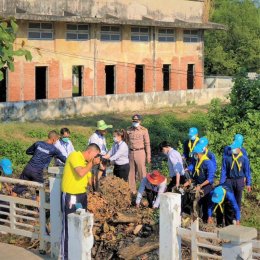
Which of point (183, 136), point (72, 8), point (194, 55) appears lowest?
point (183, 136)

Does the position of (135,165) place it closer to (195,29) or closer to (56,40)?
(56,40)

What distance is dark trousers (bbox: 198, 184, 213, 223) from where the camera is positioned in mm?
10148

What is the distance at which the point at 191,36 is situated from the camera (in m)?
35.8

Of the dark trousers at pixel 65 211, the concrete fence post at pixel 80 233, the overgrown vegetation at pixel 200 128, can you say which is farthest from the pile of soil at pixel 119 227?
the overgrown vegetation at pixel 200 128

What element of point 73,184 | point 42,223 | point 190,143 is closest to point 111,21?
point 190,143

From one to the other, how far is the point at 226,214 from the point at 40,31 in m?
18.6

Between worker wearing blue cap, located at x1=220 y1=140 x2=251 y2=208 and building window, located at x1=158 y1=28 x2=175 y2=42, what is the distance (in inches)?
920

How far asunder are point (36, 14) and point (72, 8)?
269 cm

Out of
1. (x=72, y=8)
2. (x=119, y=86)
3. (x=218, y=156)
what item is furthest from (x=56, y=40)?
(x=218, y=156)

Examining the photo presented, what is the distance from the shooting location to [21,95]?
2705 cm

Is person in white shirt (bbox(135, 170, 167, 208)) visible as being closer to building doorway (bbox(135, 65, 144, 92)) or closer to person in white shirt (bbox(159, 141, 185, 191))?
person in white shirt (bbox(159, 141, 185, 191))

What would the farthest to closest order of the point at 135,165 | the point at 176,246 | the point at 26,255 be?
1. the point at 135,165
2. the point at 26,255
3. the point at 176,246

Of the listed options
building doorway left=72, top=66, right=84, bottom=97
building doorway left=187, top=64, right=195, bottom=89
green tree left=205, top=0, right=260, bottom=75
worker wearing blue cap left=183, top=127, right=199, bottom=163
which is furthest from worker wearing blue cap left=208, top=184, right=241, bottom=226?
green tree left=205, top=0, right=260, bottom=75

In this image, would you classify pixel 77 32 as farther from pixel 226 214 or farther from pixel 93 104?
pixel 226 214
